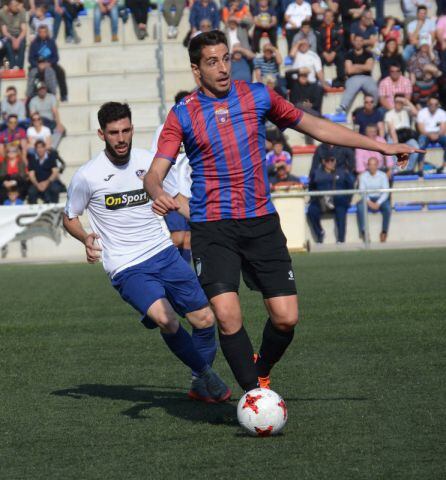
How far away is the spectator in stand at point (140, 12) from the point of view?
26500mm

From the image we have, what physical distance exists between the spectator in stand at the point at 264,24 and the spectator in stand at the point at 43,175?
17.3 ft

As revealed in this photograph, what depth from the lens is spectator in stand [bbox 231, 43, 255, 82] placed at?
76.6 feet

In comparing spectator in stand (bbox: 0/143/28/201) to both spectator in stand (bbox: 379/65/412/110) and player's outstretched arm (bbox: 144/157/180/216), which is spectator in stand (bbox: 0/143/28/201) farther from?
player's outstretched arm (bbox: 144/157/180/216)

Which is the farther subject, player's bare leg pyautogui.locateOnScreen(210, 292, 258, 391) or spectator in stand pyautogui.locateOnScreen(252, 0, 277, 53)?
spectator in stand pyautogui.locateOnScreen(252, 0, 277, 53)

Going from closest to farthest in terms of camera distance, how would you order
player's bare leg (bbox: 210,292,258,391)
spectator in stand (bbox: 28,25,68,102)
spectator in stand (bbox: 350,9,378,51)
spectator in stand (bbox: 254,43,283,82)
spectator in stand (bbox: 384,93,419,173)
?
player's bare leg (bbox: 210,292,258,391)
spectator in stand (bbox: 384,93,419,173)
spectator in stand (bbox: 254,43,283,82)
spectator in stand (bbox: 350,9,378,51)
spectator in stand (bbox: 28,25,68,102)

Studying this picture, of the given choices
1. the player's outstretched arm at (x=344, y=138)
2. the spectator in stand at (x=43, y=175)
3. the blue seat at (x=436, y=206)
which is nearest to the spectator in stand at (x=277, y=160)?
the blue seat at (x=436, y=206)

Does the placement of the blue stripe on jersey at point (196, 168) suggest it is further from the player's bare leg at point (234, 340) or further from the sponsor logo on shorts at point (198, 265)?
the player's bare leg at point (234, 340)

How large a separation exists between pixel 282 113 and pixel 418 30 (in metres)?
18.9

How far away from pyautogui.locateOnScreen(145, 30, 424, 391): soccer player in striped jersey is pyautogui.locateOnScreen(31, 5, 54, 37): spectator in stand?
20108 millimetres

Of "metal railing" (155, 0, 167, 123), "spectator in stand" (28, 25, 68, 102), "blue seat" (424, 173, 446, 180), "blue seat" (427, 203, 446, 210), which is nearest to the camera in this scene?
"blue seat" (427, 203, 446, 210)

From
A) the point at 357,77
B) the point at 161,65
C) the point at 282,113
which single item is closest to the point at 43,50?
the point at 161,65

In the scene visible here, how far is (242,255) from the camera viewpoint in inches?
255

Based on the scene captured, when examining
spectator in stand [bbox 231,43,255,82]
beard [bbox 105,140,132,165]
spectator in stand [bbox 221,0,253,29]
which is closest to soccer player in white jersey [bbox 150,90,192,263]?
beard [bbox 105,140,132,165]

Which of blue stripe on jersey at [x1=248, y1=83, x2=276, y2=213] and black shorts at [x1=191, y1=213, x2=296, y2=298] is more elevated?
blue stripe on jersey at [x1=248, y1=83, x2=276, y2=213]
